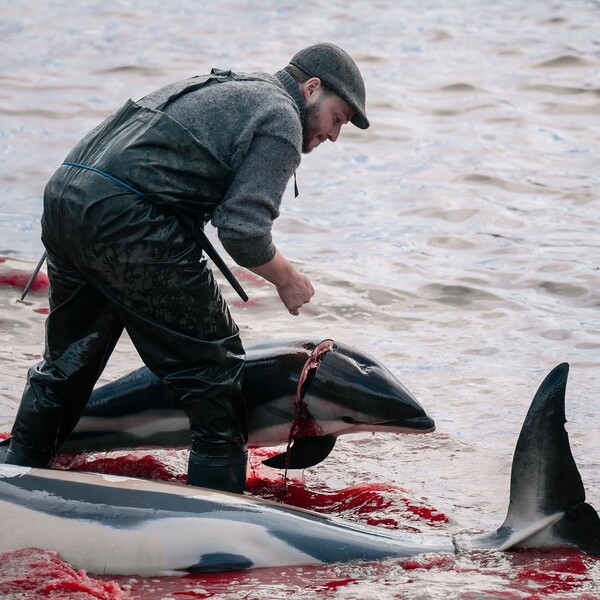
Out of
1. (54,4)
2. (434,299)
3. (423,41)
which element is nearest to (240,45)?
(423,41)

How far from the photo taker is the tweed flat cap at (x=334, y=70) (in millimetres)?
5043

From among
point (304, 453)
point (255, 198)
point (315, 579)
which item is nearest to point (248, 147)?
point (255, 198)

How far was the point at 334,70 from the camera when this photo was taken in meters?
5.04

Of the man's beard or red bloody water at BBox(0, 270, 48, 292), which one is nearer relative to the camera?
the man's beard

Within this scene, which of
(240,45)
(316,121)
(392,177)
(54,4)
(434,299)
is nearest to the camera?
(316,121)

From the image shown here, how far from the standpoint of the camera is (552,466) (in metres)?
4.83

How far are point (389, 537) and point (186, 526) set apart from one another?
0.85 metres

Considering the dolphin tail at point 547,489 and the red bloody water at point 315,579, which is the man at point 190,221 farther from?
the dolphin tail at point 547,489

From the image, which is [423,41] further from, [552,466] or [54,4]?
[552,466]

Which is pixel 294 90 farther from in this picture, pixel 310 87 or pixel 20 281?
pixel 20 281

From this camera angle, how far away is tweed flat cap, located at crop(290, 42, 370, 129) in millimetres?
5043

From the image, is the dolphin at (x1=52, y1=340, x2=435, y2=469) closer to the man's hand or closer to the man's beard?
the man's hand

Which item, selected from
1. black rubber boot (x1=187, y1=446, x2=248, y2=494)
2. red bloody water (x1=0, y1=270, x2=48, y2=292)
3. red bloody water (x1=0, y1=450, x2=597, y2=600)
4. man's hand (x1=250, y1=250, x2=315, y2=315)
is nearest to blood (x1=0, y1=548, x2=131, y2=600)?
red bloody water (x1=0, y1=450, x2=597, y2=600)

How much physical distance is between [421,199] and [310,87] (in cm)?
710
